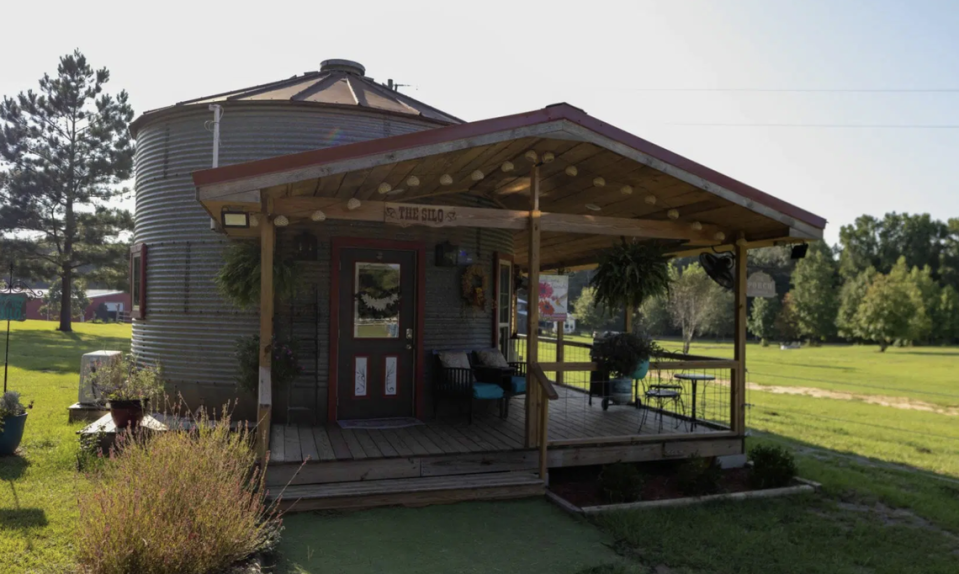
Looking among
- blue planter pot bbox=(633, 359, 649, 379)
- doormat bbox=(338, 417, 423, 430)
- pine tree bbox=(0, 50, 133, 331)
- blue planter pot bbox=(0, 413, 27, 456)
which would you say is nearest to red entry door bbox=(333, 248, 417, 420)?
doormat bbox=(338, 417, 423, 430)

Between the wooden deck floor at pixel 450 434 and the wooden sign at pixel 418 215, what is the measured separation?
2.20 meters

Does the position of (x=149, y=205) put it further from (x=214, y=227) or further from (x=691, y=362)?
(x=691, y=362)

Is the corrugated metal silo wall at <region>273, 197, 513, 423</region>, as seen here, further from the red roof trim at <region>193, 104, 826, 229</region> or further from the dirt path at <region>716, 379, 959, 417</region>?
the dirt path at <region>716, 379, 959, 417</region>

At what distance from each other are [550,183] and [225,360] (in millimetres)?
4562

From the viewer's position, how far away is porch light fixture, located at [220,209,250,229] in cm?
577

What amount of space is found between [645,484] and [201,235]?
6226 mm

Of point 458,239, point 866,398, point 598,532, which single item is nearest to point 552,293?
point 866,398

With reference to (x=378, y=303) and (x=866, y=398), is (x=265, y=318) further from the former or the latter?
(x=866, y=398)

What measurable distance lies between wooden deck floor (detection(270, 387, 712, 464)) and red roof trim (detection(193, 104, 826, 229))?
8.33 ft

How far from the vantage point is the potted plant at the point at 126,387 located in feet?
23.0

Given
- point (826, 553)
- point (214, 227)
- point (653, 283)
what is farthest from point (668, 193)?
point (214, 227)

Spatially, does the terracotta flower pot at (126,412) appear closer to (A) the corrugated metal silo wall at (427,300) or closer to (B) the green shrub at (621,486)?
(A) the corrugated metal silo wall at (427,300)

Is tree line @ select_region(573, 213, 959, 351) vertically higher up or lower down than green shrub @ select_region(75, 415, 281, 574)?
higher up

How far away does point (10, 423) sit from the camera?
7.03 metres
